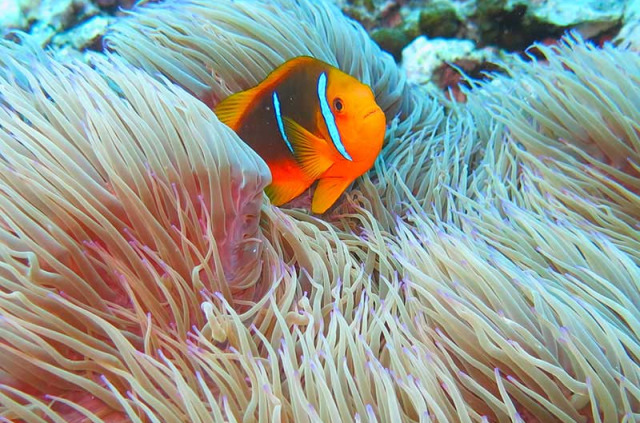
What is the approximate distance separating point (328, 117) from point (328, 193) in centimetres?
27

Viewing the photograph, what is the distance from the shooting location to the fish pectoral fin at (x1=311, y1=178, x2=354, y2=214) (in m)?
1.79

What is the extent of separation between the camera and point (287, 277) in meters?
1.46

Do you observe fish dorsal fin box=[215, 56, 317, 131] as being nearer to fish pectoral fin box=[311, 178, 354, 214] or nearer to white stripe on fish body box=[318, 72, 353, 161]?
white stripe on fish body box=[318, 72, 353, 161]

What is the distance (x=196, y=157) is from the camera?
143 centimetres

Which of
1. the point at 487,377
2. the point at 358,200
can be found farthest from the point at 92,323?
the point at 358,200

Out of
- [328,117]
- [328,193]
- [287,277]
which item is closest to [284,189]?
[328,193]

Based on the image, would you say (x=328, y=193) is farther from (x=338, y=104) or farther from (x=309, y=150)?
(x=338, y=104)

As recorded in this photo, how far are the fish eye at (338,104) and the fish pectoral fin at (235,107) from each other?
311mm

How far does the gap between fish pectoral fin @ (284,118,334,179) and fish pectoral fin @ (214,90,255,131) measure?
17 cm

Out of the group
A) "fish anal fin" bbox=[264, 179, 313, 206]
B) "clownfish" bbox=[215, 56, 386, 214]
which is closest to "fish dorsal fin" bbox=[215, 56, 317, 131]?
"clownfish" bbox=[215, 56, 386, 214]

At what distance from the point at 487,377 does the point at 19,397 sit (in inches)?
41.2

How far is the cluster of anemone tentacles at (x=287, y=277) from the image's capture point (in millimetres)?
1080

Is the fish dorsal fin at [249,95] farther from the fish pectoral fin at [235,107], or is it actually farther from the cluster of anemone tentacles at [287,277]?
the cluster of anemone tentacles at [287,277]

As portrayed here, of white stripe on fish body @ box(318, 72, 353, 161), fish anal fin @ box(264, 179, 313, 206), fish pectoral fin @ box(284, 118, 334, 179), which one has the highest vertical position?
white stripe on fish body @ box(318, 72, 353, 161)
